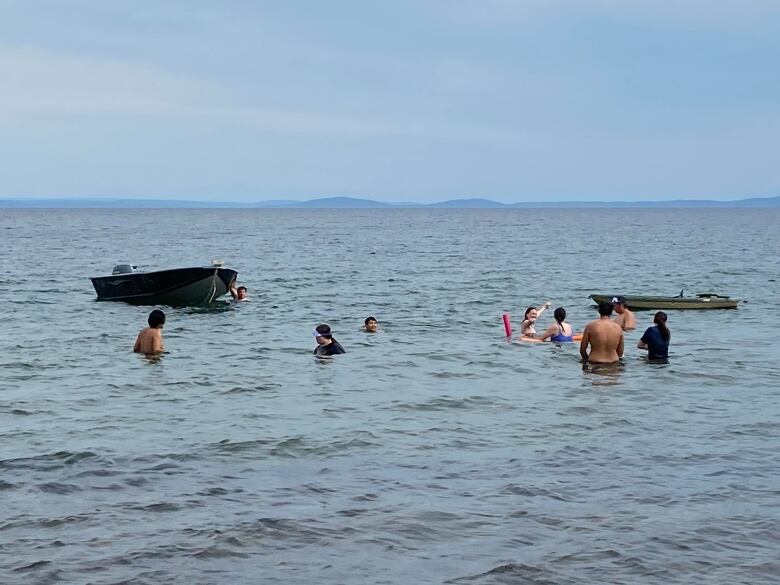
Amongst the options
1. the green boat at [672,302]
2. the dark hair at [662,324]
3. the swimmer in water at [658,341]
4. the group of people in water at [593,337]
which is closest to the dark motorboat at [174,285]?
the group of people in water at [593,337]

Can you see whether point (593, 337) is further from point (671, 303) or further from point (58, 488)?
point (671, 303)

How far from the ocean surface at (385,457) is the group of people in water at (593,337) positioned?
1.40 feet

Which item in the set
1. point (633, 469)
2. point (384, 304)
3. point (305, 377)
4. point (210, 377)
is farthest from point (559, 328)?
point (384, 304)

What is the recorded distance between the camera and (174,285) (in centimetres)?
3619

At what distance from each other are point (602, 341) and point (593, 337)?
0.22 m

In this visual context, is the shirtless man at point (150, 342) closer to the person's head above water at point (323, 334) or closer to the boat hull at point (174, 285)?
the person's head above water at point (323, 334)

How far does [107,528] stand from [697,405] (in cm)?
1156

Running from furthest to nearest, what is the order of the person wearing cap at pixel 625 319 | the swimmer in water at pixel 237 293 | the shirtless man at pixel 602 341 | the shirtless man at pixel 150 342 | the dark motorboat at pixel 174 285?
the swimmer in water at pixel 237 293 < the dark motorboat at pixel 174 285 < the person wearing cap at pixel 625 319 < the shirtless man at pixel 150 342 < the shirtless man at pixel 602 341

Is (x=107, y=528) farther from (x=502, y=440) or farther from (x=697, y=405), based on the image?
(x=697, y=405)

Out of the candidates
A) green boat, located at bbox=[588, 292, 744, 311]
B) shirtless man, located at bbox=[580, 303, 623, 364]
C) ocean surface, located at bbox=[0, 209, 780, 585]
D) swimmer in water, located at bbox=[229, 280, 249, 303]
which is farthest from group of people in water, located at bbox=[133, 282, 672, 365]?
swimmer in water, located at bbox=[229, 280, 249, 303]

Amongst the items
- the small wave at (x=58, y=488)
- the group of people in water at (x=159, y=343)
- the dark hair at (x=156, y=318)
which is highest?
the dark hair at (x=156, y=318)

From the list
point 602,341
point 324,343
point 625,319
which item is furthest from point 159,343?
point 625,319

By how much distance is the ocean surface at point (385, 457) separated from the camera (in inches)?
408

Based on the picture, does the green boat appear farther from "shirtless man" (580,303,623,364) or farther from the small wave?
the small wave
